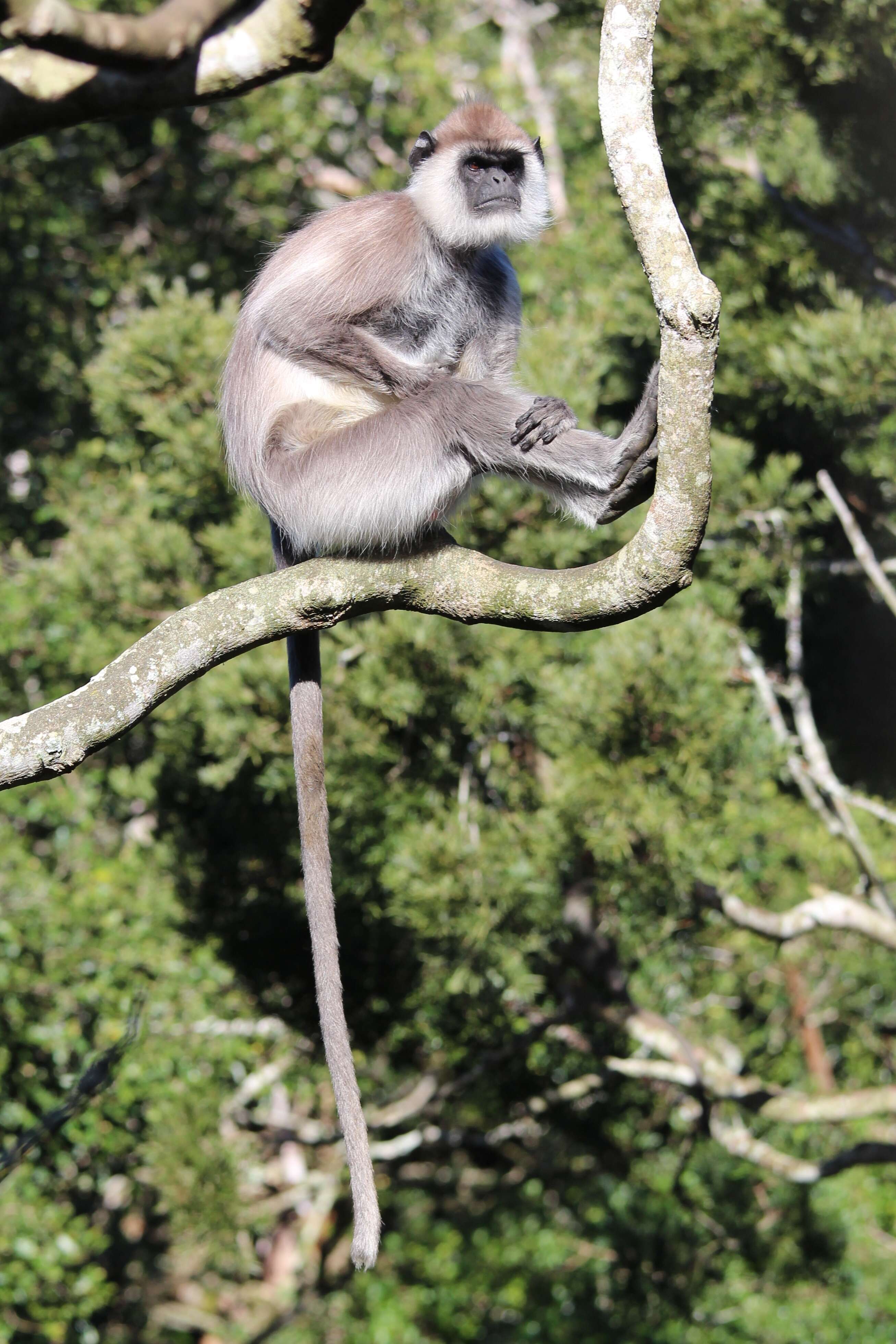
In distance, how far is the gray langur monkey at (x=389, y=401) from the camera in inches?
125

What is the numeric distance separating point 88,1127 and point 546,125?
8.80m

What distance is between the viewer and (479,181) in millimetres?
4000

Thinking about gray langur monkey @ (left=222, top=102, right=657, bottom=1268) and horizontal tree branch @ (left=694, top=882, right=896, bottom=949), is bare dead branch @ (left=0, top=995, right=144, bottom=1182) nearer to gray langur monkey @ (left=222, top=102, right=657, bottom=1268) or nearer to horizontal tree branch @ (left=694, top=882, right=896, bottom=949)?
gray langur monkey @ (left=222, top=102, right=657, bottom=1268)

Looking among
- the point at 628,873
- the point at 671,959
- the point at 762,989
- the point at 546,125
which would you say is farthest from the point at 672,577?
the point at 546,125

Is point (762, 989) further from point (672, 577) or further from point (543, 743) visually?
point (672, 577)

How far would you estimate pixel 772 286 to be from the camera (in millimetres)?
6789

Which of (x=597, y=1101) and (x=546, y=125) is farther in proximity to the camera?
(x=546, y=125)

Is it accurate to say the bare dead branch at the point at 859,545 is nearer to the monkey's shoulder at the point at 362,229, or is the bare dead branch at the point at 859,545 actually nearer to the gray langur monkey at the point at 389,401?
the gray langur monkey at the point at 389,401

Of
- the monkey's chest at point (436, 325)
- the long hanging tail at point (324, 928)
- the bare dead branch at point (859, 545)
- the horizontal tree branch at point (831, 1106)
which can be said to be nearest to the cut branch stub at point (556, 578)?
the long hanging tail at point (324, 928)

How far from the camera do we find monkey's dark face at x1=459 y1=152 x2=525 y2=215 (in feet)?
13.0

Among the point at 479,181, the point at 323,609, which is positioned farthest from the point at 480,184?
the point at 323,609

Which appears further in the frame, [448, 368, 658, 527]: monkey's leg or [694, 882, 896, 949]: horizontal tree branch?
[694, 882, 896, 949]: horizontal tree branch

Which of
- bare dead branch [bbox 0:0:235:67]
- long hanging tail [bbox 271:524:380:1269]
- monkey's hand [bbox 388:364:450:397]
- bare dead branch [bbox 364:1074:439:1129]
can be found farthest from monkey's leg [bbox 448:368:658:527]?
bare dead branch [bbox 364:1074:439:1129]

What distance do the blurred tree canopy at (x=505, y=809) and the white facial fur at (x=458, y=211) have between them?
174cm
